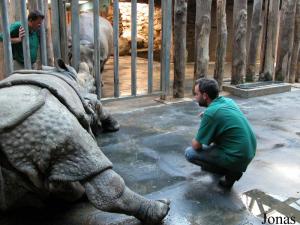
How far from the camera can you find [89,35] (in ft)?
20.8

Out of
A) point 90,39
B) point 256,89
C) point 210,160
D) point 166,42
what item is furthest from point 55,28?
point 256,89

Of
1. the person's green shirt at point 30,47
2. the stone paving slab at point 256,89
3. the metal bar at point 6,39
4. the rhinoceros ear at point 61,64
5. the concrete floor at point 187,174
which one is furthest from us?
the stone paving slab at point 256,89

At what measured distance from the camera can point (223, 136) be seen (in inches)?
115

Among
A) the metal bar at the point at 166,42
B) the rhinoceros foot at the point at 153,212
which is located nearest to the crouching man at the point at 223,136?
the rhinoceros foot at the point at 153,212

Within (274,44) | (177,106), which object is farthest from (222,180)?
(274,44)

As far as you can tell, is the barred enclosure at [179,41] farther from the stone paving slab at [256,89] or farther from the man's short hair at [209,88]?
the man's short hair at [209,88]

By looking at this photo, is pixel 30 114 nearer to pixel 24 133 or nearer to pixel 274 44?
pixel 24 133

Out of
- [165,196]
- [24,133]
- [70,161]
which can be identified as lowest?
[165,196]

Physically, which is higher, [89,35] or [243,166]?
[89,35]

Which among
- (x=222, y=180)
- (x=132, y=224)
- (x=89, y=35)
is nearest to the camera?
(x=132, y=224)

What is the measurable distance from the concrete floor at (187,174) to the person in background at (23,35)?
1.48m

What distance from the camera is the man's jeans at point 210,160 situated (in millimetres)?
2986

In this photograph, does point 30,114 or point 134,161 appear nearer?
point 30,114

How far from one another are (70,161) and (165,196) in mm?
1086
